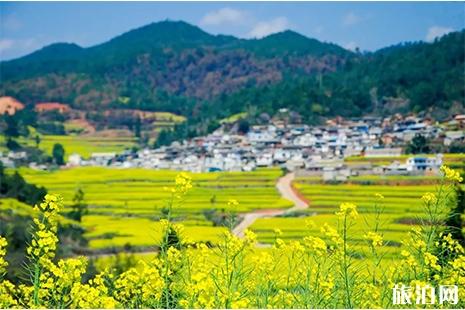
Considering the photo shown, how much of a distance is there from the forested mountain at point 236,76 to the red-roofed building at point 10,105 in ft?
3.45

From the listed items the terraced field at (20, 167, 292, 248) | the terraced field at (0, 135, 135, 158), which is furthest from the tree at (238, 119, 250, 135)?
the terraced field at (20, 167, 292, 248)

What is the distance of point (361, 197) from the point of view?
1491cm

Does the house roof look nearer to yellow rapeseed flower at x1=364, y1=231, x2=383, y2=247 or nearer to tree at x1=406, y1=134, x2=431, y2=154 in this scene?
tree at x1=406, y1=134, x2=431, y2=154

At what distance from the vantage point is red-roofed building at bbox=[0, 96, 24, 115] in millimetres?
36237

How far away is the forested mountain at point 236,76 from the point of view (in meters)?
32.3

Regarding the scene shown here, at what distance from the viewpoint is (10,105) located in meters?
37.4

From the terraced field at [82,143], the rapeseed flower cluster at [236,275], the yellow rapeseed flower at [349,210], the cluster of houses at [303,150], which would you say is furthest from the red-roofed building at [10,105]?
the yellow rapeseed flower at [349,210]

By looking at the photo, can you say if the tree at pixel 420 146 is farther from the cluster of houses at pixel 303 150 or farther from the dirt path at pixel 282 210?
the dirt path at pixel 282 210

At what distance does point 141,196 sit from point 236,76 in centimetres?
4411

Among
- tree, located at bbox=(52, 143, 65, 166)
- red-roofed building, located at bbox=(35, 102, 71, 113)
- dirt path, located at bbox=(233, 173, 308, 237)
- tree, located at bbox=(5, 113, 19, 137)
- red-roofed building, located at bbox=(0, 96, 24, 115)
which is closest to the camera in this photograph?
dirt path, located at bbox=(233, 173, 308, 237)

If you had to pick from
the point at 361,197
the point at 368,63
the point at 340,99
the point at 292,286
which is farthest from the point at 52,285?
the point at 368,63

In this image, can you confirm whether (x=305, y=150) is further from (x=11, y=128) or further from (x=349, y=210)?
(x=349, y=210)

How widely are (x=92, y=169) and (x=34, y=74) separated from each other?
95.4 feet

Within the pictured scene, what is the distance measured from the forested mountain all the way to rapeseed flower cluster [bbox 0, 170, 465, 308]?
22000 millimetres
